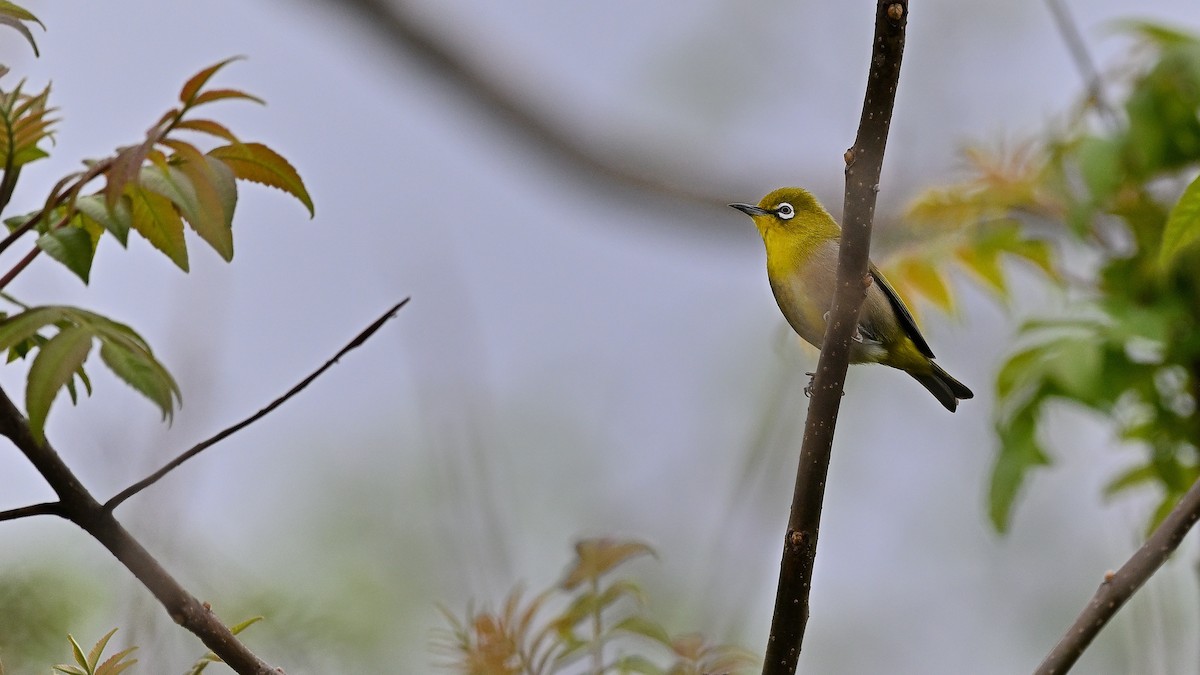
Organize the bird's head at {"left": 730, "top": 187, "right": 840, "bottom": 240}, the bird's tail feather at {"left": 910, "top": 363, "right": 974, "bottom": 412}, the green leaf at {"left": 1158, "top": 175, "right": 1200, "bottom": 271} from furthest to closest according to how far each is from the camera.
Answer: the bird's tail feather at {"left": 910, "top": 363, "right": 974, "bottom": 412} → the bird's head at {"left": 730, "top": 187, "right": 840, "bottom": 240} → the green leaf at {"left": 1158, "top": 175, "right": 1200, "bottom": 271}

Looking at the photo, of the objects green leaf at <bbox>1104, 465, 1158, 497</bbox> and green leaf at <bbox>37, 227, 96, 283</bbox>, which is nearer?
green leaf at <bbox>37, 227, 96, 283</bbox>

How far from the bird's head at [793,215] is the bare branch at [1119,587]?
1.80 metres

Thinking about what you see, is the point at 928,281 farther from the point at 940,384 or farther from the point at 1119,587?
the point at 1119,587

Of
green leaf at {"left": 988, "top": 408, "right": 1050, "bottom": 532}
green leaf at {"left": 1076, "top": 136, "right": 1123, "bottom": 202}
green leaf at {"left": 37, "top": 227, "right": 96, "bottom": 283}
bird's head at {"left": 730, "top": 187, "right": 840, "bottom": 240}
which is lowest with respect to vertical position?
green leaf at {"left": 37, "top": 227, "right": 96, "bottom": 283}

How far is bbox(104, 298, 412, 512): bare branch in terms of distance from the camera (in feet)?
4.70

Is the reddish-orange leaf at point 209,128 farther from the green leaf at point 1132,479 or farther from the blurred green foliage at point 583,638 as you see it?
the green leaf at point 1132,479

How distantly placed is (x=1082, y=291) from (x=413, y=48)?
2.87m

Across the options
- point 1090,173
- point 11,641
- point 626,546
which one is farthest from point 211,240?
point 1090,173

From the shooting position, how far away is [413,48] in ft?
16.3

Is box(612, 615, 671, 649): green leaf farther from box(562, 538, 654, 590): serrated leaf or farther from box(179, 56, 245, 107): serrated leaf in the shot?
box(179, 56, 245, 107): serrated leaf

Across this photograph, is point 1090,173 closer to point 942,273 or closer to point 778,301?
point 942,273

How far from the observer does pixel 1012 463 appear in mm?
3301

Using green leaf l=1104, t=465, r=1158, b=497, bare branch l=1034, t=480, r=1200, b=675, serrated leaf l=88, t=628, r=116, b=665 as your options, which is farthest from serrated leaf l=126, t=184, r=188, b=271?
green leaf l=1104, t=465, r=1158, b=497

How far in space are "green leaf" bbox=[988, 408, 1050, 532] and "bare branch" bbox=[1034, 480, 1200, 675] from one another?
3.68 ft
